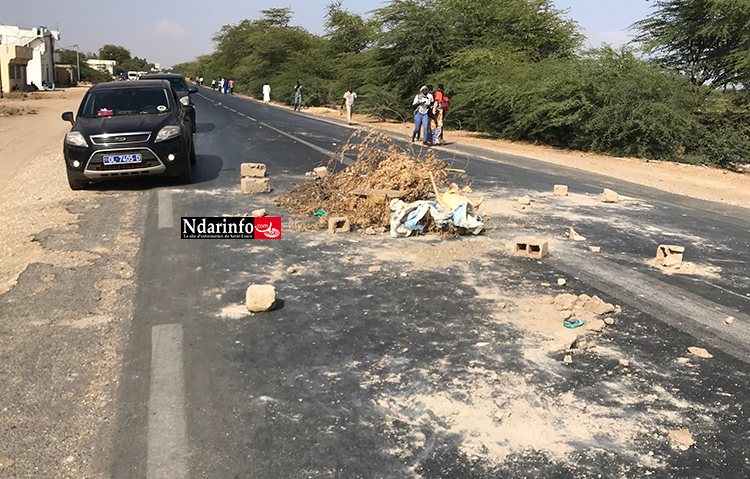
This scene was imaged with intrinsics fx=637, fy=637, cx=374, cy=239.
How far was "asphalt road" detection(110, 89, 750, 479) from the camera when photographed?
3180mm

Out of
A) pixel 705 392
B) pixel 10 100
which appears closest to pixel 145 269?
pixel 705 392

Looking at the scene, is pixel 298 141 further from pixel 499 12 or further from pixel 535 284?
pixel 499 12

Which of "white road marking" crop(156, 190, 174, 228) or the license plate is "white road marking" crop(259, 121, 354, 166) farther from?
the license plate

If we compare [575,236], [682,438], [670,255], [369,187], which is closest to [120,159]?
[369,187]

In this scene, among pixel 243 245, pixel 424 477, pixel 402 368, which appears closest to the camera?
pixel 424 477

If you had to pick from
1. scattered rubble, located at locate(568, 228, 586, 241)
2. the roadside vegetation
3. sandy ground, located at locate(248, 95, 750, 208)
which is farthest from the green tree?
scattered rubble, located at locate(568, 228, 586, 241)

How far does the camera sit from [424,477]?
3.02 m

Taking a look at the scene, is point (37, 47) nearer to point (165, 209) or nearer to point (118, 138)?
point (118, 138)

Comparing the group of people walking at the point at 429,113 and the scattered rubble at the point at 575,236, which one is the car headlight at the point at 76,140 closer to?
the scattered rubble at the point at 575,236

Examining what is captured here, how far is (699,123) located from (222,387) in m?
22.0

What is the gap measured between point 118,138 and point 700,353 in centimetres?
852

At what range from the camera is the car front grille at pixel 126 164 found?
9.72m

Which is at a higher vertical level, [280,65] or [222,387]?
[280,65]

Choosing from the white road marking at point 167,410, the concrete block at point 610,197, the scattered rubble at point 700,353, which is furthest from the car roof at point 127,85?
the scattered rubble at point 700,353
